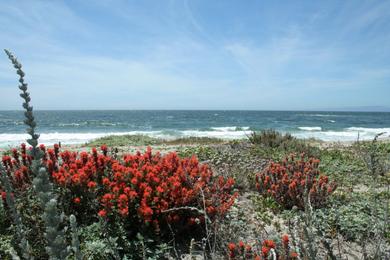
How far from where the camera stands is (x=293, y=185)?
5680 mm

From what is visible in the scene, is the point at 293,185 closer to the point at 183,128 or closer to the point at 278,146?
the point at 278,146

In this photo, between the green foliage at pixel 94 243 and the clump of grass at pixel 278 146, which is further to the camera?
the clump of grass at pixel 278 146

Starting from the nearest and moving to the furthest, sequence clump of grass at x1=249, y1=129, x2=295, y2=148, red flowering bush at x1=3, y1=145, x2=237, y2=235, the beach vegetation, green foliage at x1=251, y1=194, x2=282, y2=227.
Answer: the beach vegetation < red flowering bush at x1=3, y1=145, x2=237, y2=235 < green foliage at x1=251, y1=194, x2=282, y2=227 < clump of grass at x1=249, y1=129, x2=295, y2=148

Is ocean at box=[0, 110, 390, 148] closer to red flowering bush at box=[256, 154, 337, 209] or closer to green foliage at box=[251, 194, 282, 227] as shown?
red flowering bush at box=[256, 154, 337, 209]

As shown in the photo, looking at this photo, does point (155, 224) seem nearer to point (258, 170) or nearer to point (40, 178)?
point (40, 178)

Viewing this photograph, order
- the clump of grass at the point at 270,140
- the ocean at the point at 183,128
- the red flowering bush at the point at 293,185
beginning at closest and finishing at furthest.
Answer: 1. the red flowering bush at the point at 293,185
2. the clump of grass at the point at 270,140
3. the ocean at the point at 183,128

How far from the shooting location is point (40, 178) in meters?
0.79

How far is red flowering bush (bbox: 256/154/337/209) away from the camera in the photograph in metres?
5.71

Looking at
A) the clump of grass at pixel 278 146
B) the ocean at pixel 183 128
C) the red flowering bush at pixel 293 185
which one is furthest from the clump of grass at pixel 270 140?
the red flowering bush at pixel 293 185

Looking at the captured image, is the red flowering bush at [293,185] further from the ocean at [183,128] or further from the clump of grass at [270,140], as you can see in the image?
the ocean at [183,128]

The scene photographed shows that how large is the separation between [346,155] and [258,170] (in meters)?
4.37

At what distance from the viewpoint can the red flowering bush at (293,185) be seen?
5.71 meters

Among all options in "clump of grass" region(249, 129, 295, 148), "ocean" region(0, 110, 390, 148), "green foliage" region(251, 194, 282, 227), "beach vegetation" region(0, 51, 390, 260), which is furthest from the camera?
"ocean" region(0, 110, 390, 148)

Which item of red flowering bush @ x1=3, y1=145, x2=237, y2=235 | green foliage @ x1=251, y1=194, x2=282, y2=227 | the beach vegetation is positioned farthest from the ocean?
red flowering bush @ x1=3, y1=145, x2=237, y2=235
